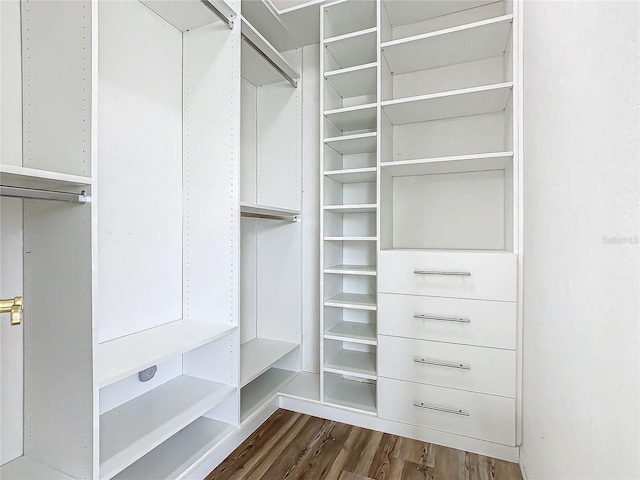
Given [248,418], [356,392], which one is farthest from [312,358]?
[248,418]

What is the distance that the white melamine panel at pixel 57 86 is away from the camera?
94cm

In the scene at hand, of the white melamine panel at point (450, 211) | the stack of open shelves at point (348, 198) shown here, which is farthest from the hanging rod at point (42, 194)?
the white melamine panel at point (450, 211)

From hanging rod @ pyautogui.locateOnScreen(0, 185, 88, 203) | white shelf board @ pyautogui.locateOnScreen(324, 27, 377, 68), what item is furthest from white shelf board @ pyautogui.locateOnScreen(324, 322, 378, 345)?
white shelf board @ pyautogui.locateOnScreen(324, 27, 377, 68)

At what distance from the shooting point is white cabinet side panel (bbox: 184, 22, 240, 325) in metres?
1.55

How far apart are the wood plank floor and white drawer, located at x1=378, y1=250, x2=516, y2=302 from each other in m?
0.75

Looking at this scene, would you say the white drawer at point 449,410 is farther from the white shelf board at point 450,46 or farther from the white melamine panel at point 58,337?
the white shelf board at point 450,46

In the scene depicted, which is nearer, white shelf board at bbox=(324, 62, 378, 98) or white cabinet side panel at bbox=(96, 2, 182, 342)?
white cabinet side panel at bbox=(96, 2, 182, 342)

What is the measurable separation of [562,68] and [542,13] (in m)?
0.39

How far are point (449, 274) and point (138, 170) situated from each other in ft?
5.05

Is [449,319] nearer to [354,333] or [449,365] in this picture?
[449,365]

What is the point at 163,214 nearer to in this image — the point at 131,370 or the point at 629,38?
the point at 131,370

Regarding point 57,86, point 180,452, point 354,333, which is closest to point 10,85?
point 57,86

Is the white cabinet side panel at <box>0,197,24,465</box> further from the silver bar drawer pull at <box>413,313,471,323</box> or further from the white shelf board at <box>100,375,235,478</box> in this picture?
the silver bar drawer pull at <box>413,313,471,323</box>

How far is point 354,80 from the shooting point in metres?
1.93
